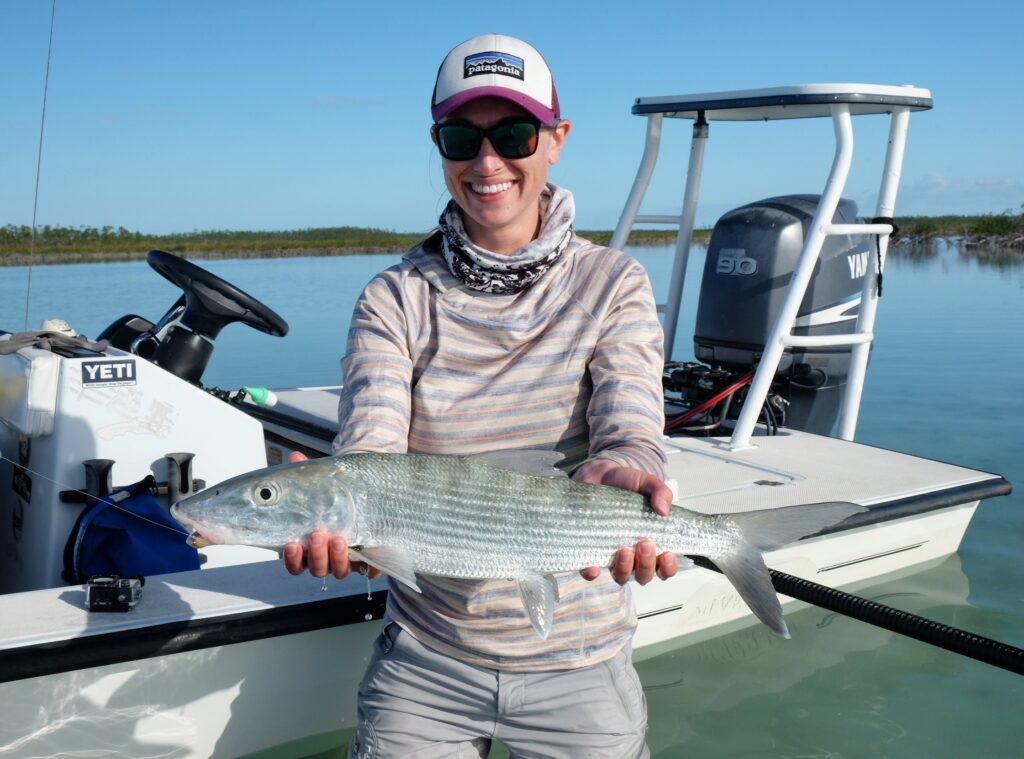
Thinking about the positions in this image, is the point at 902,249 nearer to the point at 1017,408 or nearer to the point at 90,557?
the point at 1017,408

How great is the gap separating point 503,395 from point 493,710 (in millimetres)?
783

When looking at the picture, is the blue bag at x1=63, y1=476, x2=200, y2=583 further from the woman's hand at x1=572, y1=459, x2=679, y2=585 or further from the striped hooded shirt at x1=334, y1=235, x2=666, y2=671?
the woman's hand at x1=572, y1=459, x2=679, y2=585

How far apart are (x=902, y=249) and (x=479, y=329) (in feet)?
190

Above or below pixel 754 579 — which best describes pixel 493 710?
below

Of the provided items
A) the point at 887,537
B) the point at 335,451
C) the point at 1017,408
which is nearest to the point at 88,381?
the point at 335,451

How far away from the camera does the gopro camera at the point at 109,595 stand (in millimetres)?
3092

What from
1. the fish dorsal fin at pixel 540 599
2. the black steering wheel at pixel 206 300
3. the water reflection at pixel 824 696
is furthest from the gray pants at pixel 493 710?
the black steering wheel at pixel 206 300

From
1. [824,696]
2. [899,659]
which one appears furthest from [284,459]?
[899,659]

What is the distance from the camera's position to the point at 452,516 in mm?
2264

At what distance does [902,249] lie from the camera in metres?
55.5

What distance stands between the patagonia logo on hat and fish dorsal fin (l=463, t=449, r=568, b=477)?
94cm

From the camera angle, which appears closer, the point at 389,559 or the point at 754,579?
the point at 389,559

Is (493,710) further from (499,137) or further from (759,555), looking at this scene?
(499,137)

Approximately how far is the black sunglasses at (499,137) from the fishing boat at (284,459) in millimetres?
1620
